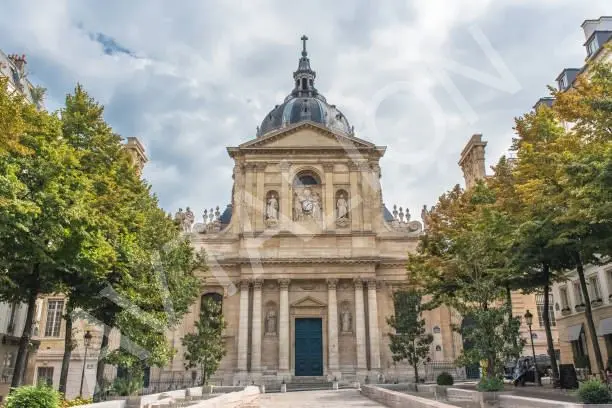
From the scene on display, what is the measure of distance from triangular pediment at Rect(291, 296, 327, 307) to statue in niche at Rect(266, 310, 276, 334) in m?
1.64

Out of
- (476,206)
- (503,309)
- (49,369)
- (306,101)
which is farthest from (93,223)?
(306,101)

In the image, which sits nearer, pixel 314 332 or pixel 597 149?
pixel 597 149

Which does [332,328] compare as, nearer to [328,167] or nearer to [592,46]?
[328,167]

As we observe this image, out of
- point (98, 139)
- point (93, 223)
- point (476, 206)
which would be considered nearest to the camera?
point (93, 223)

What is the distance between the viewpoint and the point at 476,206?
26.0 metres

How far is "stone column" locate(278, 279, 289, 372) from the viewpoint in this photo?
3731 cm

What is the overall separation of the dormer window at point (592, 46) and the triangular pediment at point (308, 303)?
24202mm

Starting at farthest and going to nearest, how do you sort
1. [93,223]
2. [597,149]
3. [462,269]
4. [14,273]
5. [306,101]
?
[306,101]
[462,269]
[14,273]
[93,223]
[597,149]

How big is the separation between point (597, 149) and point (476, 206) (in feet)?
32.0

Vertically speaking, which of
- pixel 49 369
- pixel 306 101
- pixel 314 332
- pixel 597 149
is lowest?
pixel 49 369

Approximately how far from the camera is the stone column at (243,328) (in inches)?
1471

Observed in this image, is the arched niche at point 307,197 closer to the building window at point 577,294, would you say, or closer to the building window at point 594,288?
the building window at point 577,294

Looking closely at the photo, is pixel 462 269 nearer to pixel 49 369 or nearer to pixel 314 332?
pixel 314 332

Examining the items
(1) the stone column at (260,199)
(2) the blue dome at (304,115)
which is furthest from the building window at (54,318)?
(2) the blue dome at (304,115)
